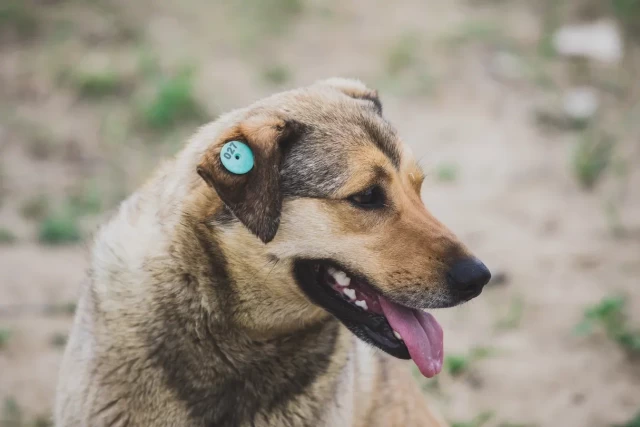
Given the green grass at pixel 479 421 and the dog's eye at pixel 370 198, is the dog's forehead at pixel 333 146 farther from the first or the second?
the green grass at pixel 479 421

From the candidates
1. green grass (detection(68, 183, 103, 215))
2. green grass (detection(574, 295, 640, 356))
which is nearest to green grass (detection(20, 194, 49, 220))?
green grass (detection(68, 183, 103, 215))

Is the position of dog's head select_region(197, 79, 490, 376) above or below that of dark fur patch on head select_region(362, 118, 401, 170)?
below

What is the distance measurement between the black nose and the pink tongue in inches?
9.8

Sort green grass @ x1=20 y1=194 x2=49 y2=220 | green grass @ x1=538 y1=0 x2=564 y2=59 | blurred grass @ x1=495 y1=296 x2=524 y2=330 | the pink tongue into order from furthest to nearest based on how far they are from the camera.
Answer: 1. green grass @ x1=538 y1=0 x2=564 y2=59
2. green grass @ x1=20 y1=194 x2=49 y2=220
3. blurred grass @ x1=495 y1=296 x2=524 y2=330
4. the pink tongue

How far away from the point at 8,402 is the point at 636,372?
370cm

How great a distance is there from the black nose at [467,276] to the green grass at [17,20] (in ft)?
21.8

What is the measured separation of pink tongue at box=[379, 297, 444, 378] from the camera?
267cm

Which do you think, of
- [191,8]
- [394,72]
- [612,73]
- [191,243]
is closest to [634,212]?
[612,73]

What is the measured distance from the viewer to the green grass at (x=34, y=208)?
19.1ft

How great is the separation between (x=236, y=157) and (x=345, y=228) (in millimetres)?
484

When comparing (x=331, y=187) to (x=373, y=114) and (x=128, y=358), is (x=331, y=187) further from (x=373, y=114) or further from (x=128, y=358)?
(x=128, y=358)

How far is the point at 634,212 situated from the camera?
586 cm

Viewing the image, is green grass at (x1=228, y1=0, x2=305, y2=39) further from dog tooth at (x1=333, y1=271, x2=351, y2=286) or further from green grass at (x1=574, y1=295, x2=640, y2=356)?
dog tooth at (x1=333, y1=271, x2=351, y2=286)

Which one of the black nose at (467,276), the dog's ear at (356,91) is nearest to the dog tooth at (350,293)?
the black nose at (467,276)
